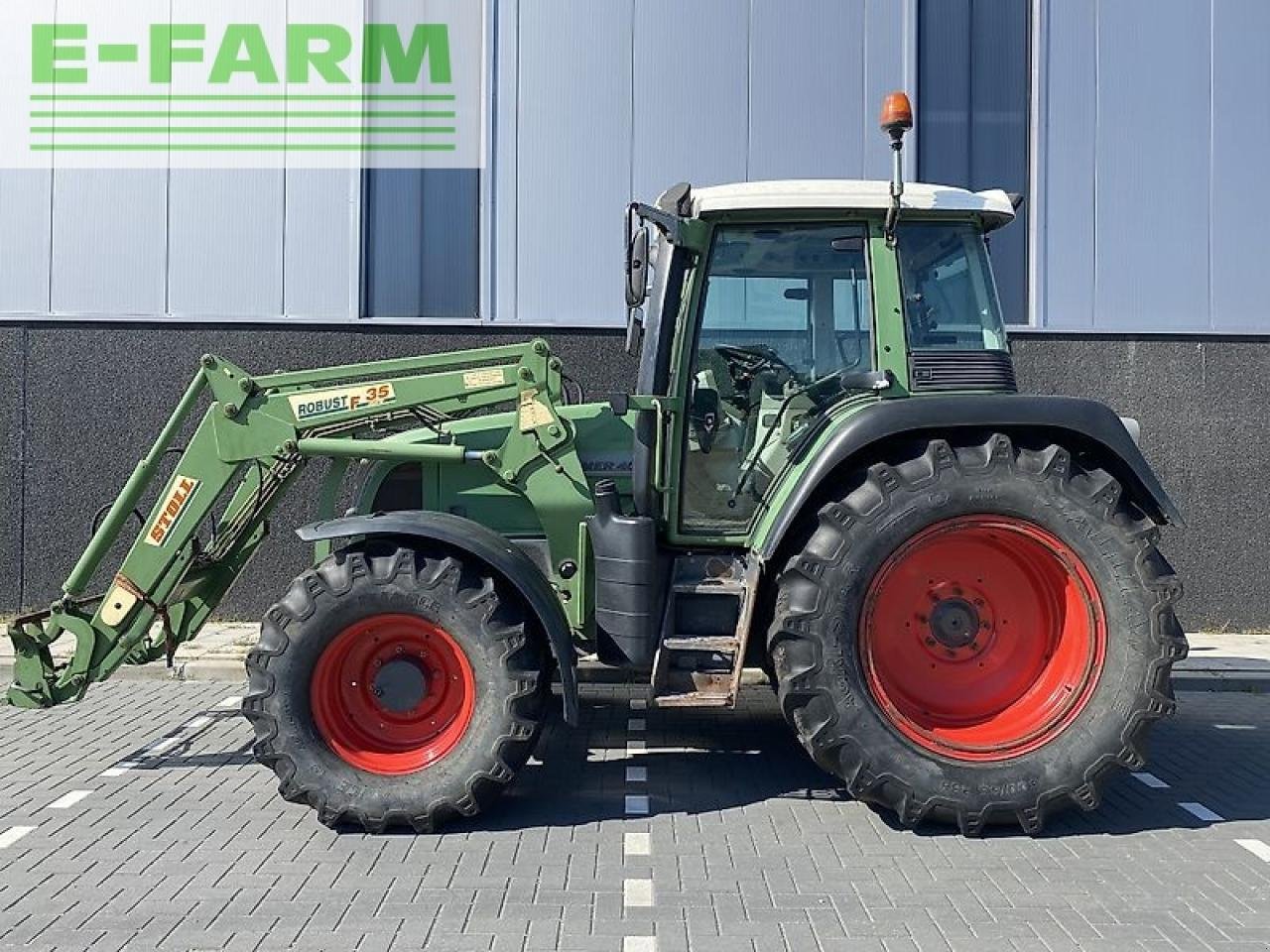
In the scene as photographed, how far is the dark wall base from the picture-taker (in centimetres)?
904

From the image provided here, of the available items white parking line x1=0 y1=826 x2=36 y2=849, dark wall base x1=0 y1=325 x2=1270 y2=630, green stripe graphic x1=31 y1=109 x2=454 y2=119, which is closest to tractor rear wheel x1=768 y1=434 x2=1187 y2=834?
white parking line x1=0 y1=826 x2=36 y2=849

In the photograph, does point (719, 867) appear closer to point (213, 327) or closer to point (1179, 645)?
point (1179, 645)

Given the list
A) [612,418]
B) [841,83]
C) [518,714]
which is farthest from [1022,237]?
[518,714]

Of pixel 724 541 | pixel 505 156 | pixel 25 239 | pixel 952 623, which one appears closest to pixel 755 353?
pixel 724 541

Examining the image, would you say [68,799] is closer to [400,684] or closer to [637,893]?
[400,684]

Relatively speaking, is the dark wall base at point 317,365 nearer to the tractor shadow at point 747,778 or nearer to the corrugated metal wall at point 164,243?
the corrugated metal wall at point 164,243

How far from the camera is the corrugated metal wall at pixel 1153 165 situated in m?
9.09

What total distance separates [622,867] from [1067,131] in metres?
7.64

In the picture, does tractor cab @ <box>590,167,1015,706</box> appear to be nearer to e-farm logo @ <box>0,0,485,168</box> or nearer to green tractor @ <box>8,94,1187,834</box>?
green tractor @ <box>8,94,1187,834</box>

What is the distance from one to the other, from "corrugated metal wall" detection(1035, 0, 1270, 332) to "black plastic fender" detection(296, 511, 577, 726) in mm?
6306

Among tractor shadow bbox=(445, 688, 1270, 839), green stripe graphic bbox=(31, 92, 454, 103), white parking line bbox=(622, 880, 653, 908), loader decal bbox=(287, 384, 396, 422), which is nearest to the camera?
white parking line bbox=(622, 880, 653, 908)

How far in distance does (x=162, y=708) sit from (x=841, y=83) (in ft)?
22.9

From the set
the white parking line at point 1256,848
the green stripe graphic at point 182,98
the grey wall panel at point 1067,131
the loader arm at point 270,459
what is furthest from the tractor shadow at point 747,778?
the green stripe graphic at point 182,98

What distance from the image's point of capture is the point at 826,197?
4.79 m
